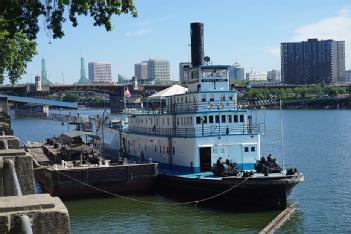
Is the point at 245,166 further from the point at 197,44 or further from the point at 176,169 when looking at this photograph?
the point at 197,44

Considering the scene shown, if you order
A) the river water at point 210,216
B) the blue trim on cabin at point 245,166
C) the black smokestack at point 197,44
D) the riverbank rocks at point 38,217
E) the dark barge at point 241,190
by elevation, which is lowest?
the river water at point 210,216

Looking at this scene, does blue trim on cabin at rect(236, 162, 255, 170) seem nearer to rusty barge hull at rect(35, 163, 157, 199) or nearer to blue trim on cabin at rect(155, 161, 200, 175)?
blue trim on cabin at rect(155, 161, 200, 175)

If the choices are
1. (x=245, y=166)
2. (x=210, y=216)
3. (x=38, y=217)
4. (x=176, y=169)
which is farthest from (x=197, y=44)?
(x=38, y=217)

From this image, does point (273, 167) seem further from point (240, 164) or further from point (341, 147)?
point (341, 147)

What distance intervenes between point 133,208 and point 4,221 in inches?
1145

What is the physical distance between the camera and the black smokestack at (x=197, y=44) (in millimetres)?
42406

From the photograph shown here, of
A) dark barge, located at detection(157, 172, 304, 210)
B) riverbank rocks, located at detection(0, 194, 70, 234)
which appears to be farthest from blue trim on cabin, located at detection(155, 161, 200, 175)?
riverbank rocks, located at detection(0, 194, 70, 234)

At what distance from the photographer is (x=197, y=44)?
42.8 m

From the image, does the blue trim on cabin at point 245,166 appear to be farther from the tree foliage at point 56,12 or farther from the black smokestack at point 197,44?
the tree foliage at point 56,12

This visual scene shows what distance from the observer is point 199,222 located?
29453 mm

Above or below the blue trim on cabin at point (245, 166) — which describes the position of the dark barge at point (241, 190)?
below

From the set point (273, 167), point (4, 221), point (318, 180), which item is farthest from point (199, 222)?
point (4, 221)

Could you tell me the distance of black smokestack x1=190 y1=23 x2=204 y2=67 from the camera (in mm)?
42406

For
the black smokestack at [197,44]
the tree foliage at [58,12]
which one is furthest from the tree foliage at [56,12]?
the black smokestack at [197,44]
